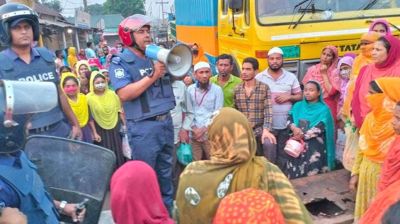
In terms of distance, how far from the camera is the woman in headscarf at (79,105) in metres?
4.79

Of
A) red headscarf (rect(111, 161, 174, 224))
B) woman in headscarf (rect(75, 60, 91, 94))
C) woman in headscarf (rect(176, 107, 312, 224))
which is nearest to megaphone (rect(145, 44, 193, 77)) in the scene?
woman in headscarf (rect(176, 107, 312, 224))

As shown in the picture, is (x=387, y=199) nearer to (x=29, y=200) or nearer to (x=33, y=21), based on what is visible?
(x=29, y=200)

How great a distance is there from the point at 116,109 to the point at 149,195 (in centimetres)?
335

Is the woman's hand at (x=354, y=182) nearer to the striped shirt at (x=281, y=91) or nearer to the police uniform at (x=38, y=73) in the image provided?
the striped shirt at (x=281, y=91)

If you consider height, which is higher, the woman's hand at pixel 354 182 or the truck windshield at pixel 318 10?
the truck windshield at pixel 318 10

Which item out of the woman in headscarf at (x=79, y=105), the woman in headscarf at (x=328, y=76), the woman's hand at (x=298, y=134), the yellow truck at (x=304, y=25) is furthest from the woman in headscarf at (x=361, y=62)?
the woman in headscarf at (x=79, y=105)

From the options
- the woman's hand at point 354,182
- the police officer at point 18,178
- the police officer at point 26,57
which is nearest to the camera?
the police officer at point 18,178

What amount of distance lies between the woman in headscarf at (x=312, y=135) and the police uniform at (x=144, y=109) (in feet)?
4.66

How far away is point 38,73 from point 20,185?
1537 mm

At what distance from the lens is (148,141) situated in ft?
10.5

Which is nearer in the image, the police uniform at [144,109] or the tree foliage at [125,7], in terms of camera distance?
the police uniform at [144,109]

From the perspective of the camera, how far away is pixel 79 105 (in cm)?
484

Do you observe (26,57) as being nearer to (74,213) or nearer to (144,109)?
(144,109)

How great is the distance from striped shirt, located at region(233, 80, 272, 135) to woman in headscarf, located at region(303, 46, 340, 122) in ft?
2.31
